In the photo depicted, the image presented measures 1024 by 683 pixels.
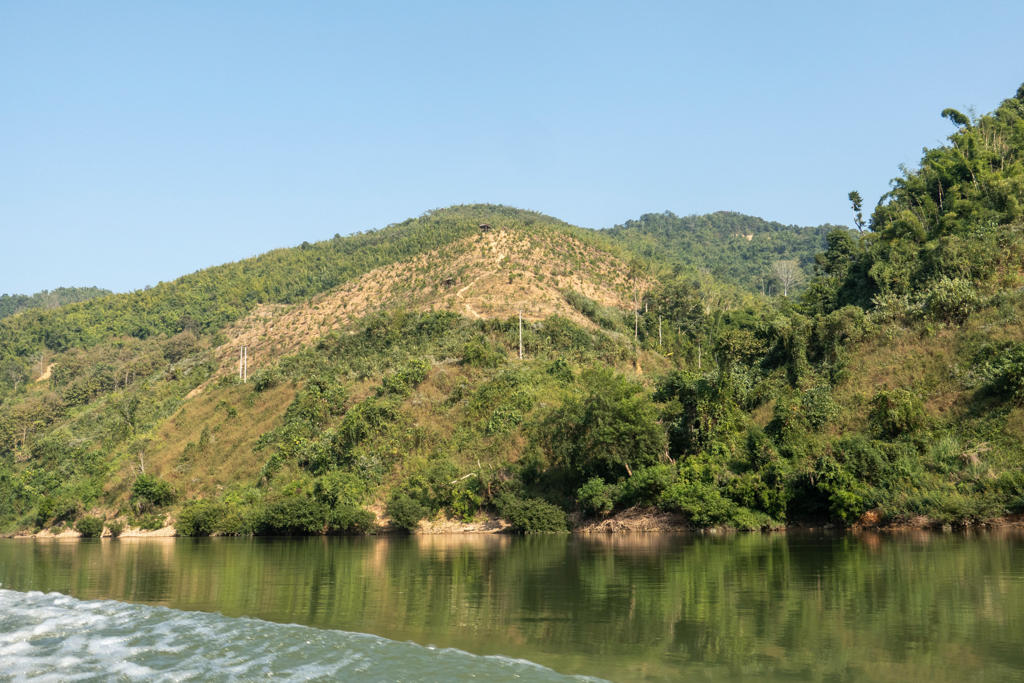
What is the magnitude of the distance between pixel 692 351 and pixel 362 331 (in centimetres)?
2700

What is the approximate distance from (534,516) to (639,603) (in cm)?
2162

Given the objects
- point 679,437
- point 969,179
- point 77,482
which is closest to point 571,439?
point 679,437

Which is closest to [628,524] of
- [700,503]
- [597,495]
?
[597,495]

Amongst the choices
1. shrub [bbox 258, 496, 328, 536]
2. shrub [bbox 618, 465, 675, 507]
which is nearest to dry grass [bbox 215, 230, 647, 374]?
shrub [bbox 258, 496, 328, 536]

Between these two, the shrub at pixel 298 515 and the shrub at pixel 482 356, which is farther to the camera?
the shrub at pixel 482 356

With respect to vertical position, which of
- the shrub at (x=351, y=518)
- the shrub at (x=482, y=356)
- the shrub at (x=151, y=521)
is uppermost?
the shrub at (x=482, y=356)

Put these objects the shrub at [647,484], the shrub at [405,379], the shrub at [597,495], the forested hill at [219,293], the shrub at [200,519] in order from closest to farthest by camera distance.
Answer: the shrub at [647,484] → the shrub at [597,495] → the shrub at [200,519] → the shrub at [405,379] → the forested hill at [219,293]

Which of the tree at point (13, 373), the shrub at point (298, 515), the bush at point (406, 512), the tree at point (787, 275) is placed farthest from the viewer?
the tree at point (787, 275)

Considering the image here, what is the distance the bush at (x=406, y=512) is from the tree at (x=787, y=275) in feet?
271

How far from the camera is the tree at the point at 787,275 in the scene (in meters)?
109

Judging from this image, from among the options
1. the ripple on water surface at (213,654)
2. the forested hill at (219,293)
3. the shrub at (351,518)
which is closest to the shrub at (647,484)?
the shrub at (351,518)

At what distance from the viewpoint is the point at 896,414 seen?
95.2 feet

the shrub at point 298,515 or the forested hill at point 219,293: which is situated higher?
the forested hill at point 219,293

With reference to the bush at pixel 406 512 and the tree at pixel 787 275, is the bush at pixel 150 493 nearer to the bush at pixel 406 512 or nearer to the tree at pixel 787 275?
the bush at pixel 406 512
